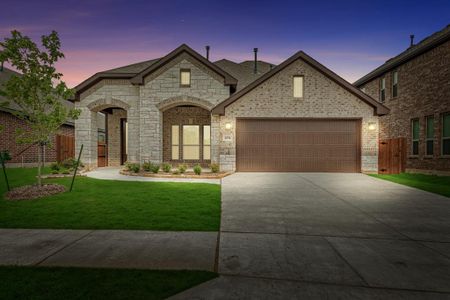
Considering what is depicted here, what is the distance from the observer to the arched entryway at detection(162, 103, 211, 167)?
1741 cm

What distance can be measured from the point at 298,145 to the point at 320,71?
14.0ft

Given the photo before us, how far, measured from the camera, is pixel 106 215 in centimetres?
547

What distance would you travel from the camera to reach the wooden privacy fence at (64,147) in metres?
14.8

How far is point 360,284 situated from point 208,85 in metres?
13.4

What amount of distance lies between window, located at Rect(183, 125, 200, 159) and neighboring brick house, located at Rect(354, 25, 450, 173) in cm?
1342

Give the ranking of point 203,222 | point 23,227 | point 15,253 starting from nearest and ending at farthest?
point 15,253
point 23,227
point 203,222

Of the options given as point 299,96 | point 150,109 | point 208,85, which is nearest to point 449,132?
point 299,96

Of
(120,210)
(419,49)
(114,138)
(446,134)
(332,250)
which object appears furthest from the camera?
(114,138)

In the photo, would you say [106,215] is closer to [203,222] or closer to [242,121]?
[203,222]

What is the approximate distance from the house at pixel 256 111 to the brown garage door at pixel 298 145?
0.18 ft

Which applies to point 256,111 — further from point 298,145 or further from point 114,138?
point 114,138

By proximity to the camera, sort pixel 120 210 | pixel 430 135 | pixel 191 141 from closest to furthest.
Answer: pixel 120 210, pixel 430 135, pixel 191 141

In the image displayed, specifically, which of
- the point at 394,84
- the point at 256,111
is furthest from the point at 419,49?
the point at 256,111

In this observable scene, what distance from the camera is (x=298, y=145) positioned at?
47.4 ft
